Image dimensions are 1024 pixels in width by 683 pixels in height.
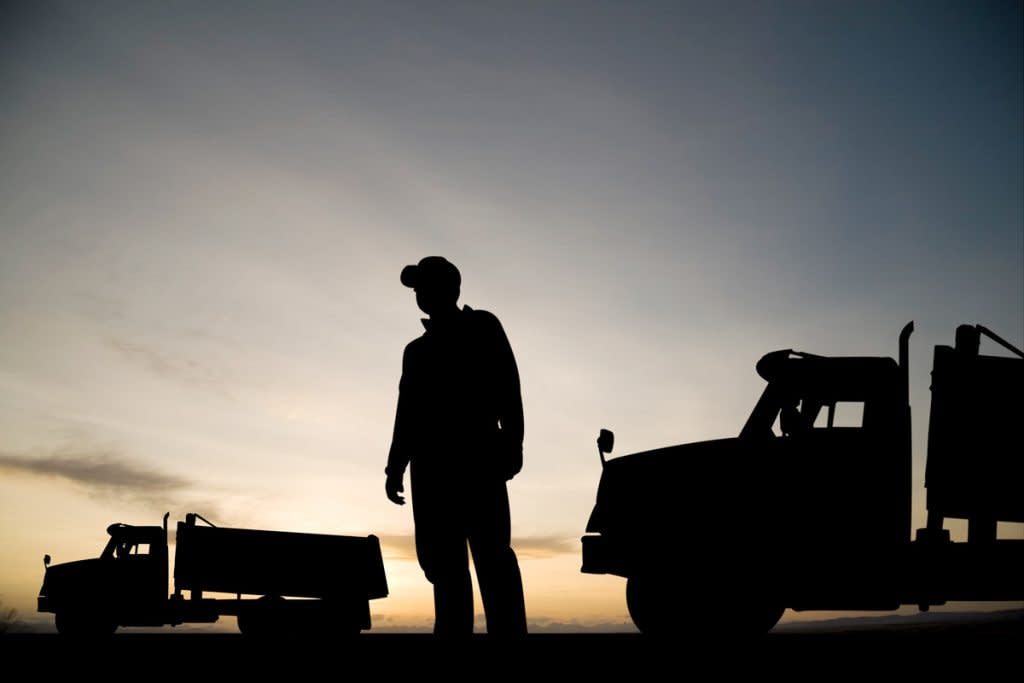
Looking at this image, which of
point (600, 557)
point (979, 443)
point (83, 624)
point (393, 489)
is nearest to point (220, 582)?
point (83, 624)

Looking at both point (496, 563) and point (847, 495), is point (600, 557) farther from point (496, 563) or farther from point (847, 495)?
point (496, 563)

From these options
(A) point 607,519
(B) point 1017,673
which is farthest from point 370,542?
(B) point 1017,673

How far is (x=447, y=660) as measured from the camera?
475 cm

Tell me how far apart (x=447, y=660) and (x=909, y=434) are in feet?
13.8

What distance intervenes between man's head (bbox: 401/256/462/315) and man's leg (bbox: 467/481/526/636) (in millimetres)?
1137

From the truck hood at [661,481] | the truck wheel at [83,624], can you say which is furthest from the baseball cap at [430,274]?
the truck wheel at [83,624]

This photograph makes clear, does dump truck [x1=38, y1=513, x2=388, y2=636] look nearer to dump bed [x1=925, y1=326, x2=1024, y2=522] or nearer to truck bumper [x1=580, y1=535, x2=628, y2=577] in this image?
truck bumper [x1=580, y1=535, x2=628, y2=577]

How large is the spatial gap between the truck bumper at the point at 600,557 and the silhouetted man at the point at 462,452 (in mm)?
2834

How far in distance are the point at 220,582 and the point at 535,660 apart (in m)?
10.7

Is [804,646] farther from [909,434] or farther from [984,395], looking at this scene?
[984,395]

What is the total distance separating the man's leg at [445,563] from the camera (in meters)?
5.07

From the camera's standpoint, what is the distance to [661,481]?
7.43 m

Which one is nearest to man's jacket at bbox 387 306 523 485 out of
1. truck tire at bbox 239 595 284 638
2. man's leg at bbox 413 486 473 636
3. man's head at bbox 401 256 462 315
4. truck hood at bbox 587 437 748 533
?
man's head at bbox 401 256 462 315

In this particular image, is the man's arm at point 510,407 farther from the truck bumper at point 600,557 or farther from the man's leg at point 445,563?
the truck bumper at point 600,557
